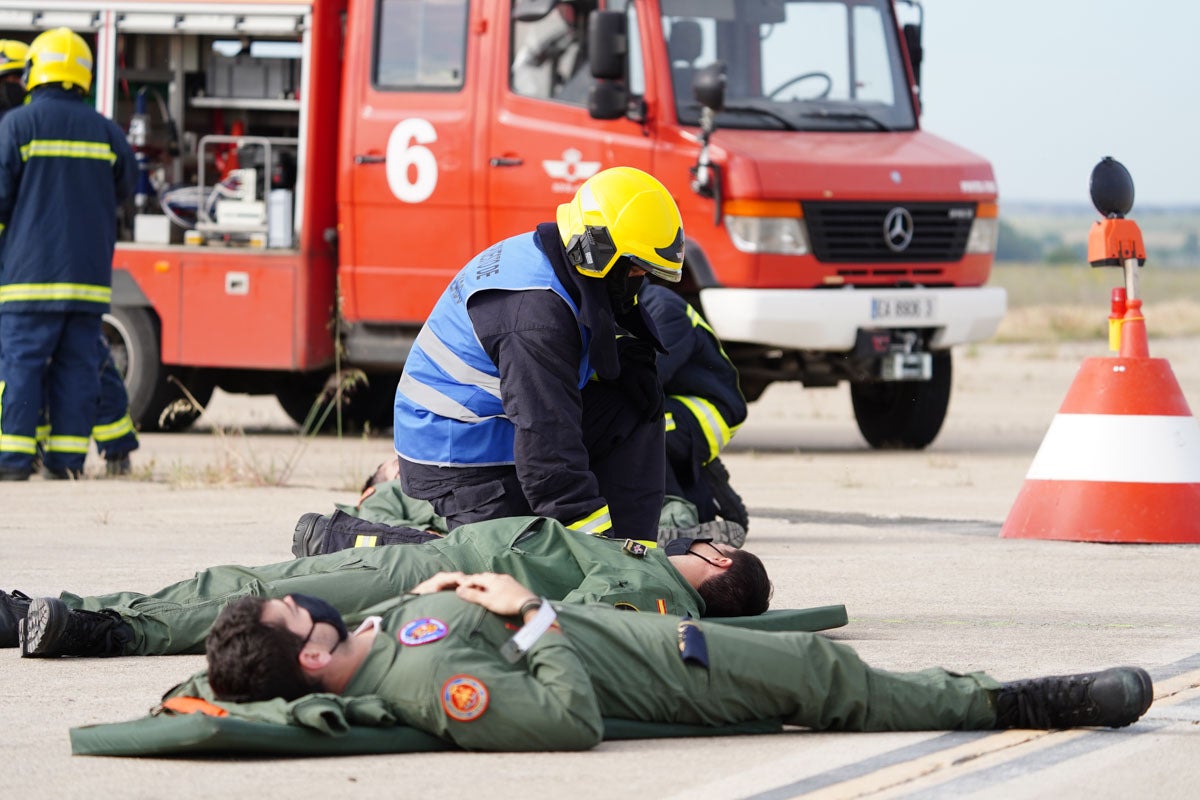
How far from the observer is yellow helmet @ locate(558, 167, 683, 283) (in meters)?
5.97

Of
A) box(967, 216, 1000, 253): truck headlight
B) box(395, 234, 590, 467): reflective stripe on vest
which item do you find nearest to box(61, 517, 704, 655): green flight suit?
box(395, 234, 590, 467): reflective stripe on vest

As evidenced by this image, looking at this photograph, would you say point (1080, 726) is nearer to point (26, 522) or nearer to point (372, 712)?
point (372, 712)

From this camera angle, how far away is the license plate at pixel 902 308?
1225 cm

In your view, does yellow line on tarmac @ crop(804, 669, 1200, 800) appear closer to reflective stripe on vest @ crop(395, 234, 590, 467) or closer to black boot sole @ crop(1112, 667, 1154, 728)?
black boot sole @ crop(1112, 667, 1154, 728)

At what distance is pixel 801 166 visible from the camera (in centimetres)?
1198

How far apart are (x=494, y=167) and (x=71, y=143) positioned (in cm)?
267

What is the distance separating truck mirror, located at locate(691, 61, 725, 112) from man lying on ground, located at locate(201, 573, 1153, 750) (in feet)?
23.6

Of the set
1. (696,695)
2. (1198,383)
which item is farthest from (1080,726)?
(1198,383)

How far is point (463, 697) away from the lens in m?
4.33

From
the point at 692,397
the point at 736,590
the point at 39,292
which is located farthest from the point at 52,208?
the point at 736,590

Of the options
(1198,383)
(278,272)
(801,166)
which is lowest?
(1198,383)

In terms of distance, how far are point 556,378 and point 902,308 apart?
6767 mm

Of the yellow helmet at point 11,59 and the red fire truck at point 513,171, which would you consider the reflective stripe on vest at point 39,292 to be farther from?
the red fire truck at point 513,171

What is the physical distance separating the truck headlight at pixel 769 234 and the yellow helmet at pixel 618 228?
Result: 19.0 ft
